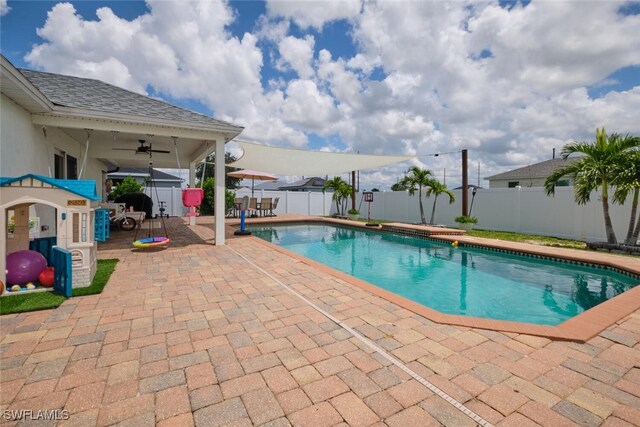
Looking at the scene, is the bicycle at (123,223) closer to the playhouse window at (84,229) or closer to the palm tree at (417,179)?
the playhouse window at (84,229)

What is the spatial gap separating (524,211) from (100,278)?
47.1 ft

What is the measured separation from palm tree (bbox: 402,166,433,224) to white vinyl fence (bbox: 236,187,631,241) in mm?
1180

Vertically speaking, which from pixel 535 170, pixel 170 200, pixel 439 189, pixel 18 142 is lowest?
pixel 170 200

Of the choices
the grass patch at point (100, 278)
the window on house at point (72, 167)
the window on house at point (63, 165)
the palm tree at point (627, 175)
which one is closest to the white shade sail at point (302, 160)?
the window on house at point (63, 165)

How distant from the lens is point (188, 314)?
141 inches

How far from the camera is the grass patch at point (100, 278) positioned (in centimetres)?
419

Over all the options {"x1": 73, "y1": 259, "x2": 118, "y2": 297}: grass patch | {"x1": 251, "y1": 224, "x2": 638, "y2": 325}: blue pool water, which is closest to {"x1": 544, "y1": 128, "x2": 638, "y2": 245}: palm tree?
{"x1": 251, "y1": 224, "x2": 638, "y2": 325}: blue pool water

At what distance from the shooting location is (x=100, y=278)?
191 inches

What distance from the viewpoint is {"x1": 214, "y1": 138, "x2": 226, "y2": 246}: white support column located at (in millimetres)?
8117

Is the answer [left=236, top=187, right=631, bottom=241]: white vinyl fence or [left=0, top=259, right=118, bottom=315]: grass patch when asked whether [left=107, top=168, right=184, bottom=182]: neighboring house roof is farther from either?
[left=0, top=259, right=118, bottom=315]: grass patch

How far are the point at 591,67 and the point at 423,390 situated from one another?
35.6ft

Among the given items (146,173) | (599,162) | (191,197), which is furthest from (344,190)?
(146,173)

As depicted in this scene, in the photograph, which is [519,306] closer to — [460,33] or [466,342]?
[466,342]

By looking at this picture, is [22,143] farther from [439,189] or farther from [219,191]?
Result: [439,189]
